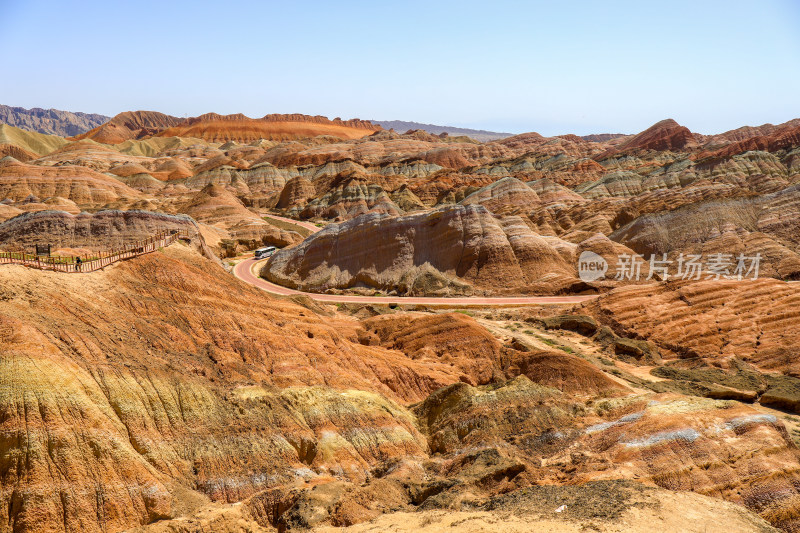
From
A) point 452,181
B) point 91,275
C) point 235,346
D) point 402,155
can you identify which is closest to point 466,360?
point 235,346

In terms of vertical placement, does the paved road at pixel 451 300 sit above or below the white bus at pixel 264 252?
below

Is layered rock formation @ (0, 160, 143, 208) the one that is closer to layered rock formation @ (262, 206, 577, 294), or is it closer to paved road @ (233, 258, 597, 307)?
layered rock formation @ (262, 206, 577, 294)

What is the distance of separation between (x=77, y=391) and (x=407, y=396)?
44.8 ft

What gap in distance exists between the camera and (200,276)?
24172 millimetres

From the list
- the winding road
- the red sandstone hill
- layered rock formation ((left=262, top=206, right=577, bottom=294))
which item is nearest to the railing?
the winding road

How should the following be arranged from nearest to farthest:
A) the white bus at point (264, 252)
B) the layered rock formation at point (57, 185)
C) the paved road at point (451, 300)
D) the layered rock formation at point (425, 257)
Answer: the paved road at point (451, 300)
the layered rock formation at point (425, 257)
the white bus at point (264, 252)
the layered rock formation at point (57, 185)

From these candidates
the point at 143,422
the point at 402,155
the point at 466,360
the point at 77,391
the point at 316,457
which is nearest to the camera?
the point at 77,391

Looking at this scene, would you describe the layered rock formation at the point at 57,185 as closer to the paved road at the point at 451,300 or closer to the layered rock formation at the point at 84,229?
the layered rock formation at the point at 84,229

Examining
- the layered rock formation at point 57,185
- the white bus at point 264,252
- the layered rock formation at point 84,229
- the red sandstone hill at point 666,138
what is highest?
the red sandstone hill at point 666,138

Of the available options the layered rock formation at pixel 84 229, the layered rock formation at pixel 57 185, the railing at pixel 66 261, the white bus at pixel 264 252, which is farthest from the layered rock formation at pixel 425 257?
the layered rock formation at pixel 57 185

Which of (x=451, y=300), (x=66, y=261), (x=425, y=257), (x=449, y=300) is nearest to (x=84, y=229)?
(x=66, y=261)

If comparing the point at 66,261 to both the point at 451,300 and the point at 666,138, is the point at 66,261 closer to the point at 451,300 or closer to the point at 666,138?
the point at 451,300

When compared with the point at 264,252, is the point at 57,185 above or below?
above

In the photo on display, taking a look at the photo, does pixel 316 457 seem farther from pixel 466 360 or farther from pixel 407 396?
pixel 466 360
